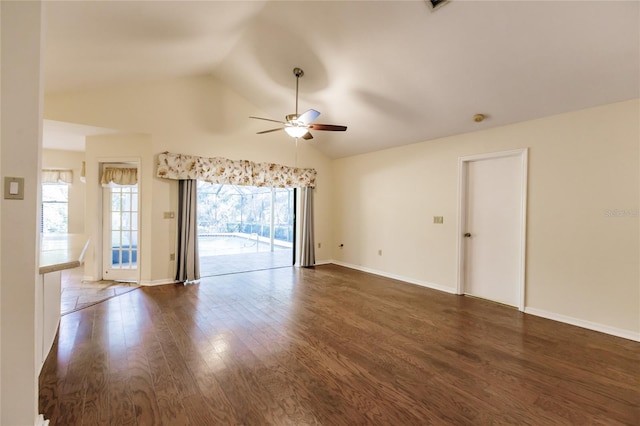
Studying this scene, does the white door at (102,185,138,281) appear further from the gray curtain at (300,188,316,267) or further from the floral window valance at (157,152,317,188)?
the gray curtain at (300,188,316,267)

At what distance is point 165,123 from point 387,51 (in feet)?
11.9

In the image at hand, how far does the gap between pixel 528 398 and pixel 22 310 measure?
3.14 metres

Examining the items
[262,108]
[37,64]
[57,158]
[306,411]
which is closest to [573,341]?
[306,411]

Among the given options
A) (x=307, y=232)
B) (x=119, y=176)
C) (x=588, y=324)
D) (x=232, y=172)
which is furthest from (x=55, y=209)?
(x=588, y=324)

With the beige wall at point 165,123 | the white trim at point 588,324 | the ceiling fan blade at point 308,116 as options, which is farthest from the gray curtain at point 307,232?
the white trim at point 588,324

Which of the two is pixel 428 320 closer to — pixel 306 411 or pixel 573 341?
pixel 573 341

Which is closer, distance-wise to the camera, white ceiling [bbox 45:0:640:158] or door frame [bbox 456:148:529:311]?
white ceiling [bbox 45:0:640:158]

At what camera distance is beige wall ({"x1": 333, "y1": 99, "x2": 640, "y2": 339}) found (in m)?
3.09

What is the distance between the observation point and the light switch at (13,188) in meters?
1.43

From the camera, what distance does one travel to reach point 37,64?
1.49 metres

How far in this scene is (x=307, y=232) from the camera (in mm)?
6438

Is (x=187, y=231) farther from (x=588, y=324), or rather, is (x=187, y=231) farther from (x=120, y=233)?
(x=588, y=324)

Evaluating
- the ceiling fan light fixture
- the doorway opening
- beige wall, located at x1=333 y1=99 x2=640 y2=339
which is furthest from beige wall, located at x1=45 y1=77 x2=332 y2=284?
beige wall, located at x1=333 y1=99 x2=640 y2=339

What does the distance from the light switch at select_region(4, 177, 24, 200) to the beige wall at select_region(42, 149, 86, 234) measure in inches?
257
